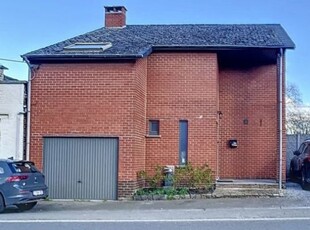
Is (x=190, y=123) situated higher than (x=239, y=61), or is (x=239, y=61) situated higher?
(x=239, y=61)

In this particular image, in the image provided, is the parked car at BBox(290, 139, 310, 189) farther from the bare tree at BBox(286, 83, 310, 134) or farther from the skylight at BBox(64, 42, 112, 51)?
the bare tree at BBox(286, 83, 310, 134)

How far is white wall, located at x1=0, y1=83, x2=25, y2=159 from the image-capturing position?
18922 mm

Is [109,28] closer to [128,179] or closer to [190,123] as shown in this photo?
[190,123]

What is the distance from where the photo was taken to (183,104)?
777 inches

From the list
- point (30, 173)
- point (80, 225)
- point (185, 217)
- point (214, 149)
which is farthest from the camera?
point (214, 149)

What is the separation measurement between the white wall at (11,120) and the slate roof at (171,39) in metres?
1.39

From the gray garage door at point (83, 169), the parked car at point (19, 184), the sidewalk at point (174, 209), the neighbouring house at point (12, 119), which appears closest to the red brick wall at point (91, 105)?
the gray garage door at point (83, 169)

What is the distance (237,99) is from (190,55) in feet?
10.3

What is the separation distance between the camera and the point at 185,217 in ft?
44.9

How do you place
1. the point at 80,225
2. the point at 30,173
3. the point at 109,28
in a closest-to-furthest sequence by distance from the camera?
the point at 80,225, the point at 30,173, the point at 109,28

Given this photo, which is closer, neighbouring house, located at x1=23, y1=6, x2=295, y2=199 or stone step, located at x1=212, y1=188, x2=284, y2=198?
stone step, located at x1=212, y1=188, x2=284, y2=198

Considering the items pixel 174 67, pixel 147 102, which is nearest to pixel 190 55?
pixel 174 67

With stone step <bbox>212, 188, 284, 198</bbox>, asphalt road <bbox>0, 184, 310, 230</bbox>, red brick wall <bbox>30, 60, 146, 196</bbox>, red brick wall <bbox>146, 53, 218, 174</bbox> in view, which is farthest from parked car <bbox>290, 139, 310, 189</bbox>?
red brick wall <bbox>30, 60, 146, 196</bbox>

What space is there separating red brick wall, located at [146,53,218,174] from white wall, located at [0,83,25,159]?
14.8ft
